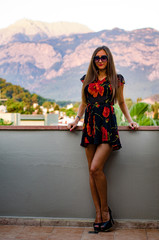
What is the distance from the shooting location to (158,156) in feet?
7.12

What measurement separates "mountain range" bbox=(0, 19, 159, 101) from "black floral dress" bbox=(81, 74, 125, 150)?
72939mm

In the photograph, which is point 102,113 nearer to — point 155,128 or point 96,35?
point 155,128

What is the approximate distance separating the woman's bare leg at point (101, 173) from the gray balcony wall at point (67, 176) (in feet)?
0.43

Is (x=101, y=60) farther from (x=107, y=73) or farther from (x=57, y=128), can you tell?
(x=57, y=128)

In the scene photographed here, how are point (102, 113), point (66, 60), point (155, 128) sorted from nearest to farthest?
point (102, 113) → point (155, 128) → point (66, 60)

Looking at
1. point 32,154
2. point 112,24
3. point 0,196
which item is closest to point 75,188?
point 32,154

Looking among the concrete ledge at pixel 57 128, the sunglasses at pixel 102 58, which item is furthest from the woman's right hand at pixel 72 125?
the sunglasses at pixel 102 58

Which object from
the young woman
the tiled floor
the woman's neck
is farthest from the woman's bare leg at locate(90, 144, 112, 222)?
the woman's neck

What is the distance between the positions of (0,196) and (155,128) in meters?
1.16

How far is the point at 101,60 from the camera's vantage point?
6.83 feet

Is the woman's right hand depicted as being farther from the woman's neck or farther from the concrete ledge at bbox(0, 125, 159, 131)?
the woman's neck

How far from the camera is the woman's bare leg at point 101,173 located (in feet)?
6.63

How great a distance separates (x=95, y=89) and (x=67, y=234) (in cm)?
93

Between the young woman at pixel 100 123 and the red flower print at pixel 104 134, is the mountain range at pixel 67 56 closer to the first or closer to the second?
the young woman at pixel 100 123
